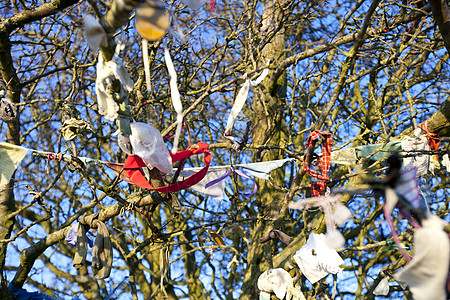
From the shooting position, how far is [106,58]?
7.37 ft

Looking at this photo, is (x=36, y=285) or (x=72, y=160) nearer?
(x=72, y=160)

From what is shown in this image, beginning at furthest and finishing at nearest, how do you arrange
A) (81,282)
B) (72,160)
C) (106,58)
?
1. (81,282)
2. (72,160)
3. (106,58)

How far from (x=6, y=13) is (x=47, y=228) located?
3.35 metres

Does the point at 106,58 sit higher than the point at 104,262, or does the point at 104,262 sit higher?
the point at 106,58


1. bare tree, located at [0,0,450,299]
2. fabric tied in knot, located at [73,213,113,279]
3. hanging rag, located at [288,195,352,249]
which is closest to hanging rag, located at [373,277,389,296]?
bare tree, located at [0,0,450,299]

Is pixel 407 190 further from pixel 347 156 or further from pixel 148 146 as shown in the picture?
pixel 347 156

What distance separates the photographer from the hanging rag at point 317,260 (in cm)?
391

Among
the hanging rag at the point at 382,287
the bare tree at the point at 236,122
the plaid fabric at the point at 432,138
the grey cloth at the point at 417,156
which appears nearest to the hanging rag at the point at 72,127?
the bare tree at the point at 236,122

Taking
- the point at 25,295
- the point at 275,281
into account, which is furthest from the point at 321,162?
the point at 25,295

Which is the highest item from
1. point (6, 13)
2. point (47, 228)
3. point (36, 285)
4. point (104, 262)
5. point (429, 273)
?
→ point (6, 13)

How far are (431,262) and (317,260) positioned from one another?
2462 millimetres

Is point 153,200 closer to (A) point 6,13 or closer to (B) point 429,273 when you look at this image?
(B) point 429,273

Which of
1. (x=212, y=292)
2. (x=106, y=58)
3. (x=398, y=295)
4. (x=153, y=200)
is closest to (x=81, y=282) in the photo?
(x=212, y=292)

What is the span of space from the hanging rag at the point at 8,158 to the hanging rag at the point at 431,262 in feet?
9.82
